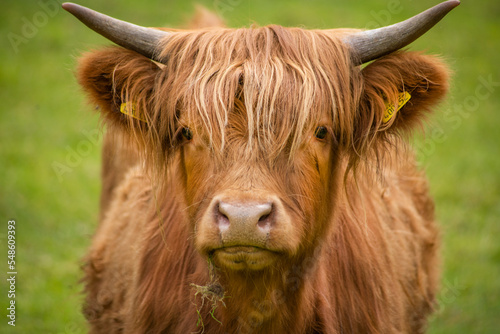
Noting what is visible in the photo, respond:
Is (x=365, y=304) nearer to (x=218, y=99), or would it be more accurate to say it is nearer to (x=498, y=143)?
(x=218, y=99)

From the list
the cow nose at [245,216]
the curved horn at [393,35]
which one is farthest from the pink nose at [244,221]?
the curved horn at [393,35]

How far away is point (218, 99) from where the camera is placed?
2.73m

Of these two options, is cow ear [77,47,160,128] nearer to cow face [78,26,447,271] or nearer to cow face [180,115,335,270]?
cow face [78,26,447,271]

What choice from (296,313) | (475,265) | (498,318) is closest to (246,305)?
(296,313)

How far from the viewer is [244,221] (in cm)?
230

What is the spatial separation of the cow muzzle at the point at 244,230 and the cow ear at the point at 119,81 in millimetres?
897

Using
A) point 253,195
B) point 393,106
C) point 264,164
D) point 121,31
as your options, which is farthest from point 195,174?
point 393,106

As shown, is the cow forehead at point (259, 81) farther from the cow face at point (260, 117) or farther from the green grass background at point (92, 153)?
the green grass background at point (92, 153)

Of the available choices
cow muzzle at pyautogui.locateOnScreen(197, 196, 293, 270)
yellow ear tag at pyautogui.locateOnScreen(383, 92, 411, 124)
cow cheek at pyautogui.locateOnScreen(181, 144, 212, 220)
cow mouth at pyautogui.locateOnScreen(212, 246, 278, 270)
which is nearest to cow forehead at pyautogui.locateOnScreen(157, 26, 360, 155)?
cow cheek at pyautogui.locateOnScreen(181, 144, 212, 220)

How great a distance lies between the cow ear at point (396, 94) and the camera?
9.53 ft

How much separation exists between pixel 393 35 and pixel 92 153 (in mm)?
7938

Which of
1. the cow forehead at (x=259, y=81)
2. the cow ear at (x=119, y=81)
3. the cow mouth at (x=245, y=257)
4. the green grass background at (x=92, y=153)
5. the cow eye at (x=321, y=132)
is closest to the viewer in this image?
the cow mouth at (x=245, y=257)

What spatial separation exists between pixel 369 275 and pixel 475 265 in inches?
160

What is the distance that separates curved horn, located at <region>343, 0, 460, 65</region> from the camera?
8.68 ft
